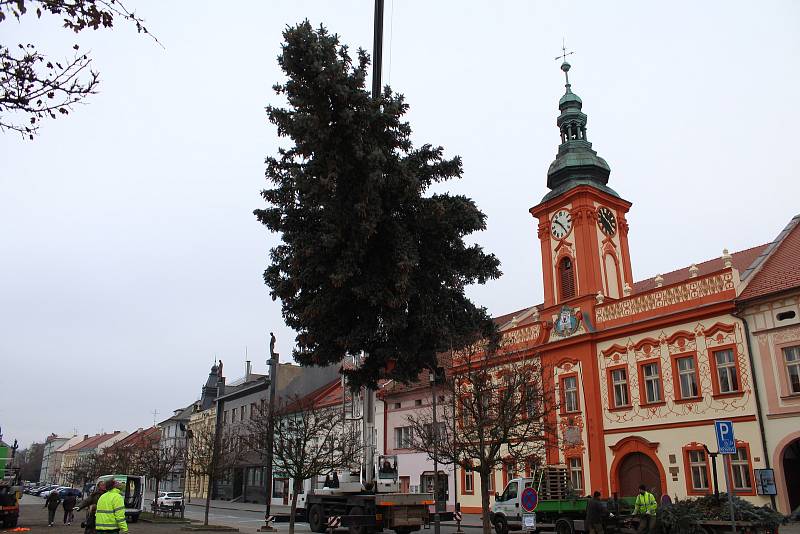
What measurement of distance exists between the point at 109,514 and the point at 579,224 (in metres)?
26.8

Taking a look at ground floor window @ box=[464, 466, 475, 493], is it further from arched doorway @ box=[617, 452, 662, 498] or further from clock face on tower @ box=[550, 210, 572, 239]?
clock face on tower @ box=[550, 210, 572, 239]

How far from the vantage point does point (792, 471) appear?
2242 centimetres

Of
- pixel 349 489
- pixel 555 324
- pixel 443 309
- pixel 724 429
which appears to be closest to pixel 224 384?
pixel 555 324

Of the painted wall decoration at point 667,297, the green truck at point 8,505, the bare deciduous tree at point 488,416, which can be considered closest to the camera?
the bare deciduous tree at point 488,416

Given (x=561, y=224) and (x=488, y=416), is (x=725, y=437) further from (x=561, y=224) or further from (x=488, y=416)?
(x=561, y=224)

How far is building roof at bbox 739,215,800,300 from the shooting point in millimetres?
23375

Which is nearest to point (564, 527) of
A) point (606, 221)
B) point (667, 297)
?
point (667, 297)

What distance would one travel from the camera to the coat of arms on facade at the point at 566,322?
102 ft

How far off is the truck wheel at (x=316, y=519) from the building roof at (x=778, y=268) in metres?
17.0

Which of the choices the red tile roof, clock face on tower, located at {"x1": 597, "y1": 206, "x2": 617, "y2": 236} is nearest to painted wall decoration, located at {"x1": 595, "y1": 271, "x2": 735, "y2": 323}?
the red tile roof

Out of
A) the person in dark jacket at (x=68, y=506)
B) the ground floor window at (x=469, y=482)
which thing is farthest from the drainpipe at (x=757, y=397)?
the person in dark jacket at (x=68, y=506)

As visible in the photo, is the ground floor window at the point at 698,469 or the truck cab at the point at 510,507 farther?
the ground floor window at the point at 698,469

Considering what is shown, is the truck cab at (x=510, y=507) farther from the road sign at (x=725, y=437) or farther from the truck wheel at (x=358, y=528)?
the road sign at (x=725, y=437)

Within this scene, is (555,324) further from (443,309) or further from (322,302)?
(322,302)
